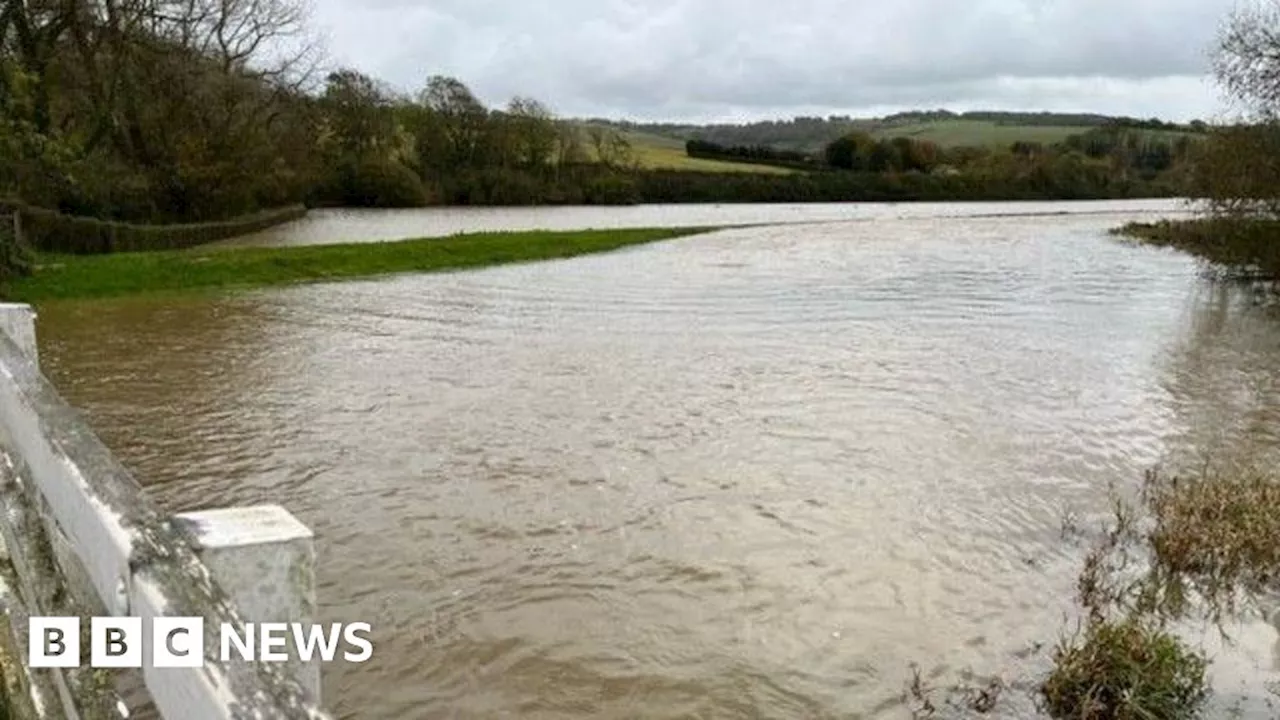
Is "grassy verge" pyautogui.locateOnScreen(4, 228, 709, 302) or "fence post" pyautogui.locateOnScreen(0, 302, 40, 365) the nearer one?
"fence post" pyautogui.locateOnScreen(0, 302, 40, 365)

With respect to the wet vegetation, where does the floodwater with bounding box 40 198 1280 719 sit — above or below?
below

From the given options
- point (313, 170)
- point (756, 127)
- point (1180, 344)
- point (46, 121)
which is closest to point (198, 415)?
point (1180, 344)

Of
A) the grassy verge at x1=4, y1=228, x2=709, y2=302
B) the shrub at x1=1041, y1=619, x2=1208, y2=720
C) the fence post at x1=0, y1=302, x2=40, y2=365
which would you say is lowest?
the shrub at x1=1041, y1=619, x2=1208, y2=720

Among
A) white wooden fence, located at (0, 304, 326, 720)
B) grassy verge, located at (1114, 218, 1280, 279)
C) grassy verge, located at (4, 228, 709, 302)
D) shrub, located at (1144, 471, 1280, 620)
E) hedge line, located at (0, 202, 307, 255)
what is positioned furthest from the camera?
hedge line, located at (0, 202, 307, 255)

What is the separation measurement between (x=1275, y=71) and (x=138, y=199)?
29997 millimetres

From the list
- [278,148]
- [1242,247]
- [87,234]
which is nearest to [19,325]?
[87,234]

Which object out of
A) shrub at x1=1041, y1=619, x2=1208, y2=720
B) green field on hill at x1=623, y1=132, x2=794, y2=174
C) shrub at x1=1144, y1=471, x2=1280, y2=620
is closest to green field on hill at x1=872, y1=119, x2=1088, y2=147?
green field on hill at x1=623, y1=132, x2=794, y2=174

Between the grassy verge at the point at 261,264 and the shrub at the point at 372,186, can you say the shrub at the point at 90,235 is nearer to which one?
the grassy verge at the point at 261,264

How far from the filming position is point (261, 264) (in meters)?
23.7

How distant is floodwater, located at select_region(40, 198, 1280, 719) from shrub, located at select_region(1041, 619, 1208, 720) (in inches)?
11.0

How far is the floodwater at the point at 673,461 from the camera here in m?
5.70

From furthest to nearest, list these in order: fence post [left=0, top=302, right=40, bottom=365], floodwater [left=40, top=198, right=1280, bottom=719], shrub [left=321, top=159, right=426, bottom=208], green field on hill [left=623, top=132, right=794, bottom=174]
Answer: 1. green field on hill [left=623, top=132, right=794, bottom=174]
2. shrub [left=321, top=159, right=426, bottom=208]
3. floodwater [left=40, top=198, right=1280, bottom=719]
4. fence post [left=0, top=302, right=40, bottom=365]

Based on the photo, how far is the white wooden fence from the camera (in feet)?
4.95

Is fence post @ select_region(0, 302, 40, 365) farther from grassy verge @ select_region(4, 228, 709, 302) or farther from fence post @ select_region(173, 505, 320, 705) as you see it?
grassy verge @ select_region(4, 228, 709, 302)
